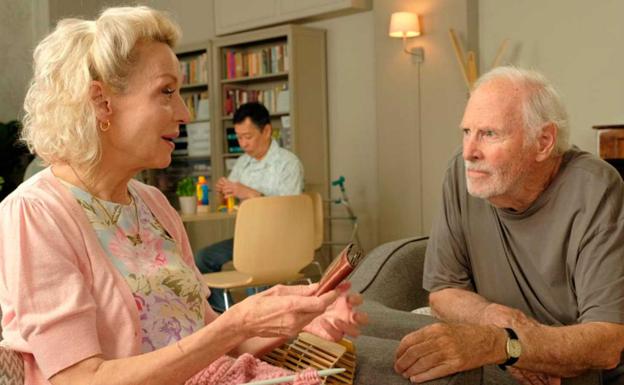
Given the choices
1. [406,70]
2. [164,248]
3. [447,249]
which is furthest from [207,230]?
[164,248]

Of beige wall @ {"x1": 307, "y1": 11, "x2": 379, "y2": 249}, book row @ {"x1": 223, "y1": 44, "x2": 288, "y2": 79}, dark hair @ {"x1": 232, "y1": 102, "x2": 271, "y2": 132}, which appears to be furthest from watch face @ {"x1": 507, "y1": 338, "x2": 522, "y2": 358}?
book row @ {"x1": 223, "y1": 44, "x2": 288, "y2": 79}

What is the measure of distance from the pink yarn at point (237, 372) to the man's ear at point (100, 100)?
0.52m

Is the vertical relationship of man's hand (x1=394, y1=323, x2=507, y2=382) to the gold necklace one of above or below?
below

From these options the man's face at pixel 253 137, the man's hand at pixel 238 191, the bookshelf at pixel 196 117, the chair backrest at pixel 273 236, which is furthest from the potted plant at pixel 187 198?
the bookshelf at pixel 196 117

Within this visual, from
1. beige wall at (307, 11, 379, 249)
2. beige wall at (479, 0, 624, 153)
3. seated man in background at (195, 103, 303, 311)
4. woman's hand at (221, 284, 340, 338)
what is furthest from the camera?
beige wall at (307, 11, 379, 249)

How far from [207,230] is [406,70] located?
291cm

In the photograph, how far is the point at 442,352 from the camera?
1525 millimetres

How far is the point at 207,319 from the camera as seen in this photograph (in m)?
1.71

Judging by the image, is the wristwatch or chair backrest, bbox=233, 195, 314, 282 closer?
the wristwatch

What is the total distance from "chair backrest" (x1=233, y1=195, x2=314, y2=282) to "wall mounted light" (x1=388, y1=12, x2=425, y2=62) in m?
2.28

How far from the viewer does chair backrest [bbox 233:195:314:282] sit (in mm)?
3904

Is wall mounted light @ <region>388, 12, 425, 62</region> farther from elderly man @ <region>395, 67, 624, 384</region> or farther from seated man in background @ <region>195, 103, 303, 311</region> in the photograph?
elderly man @ <region>395, 67, 624, 384</region>

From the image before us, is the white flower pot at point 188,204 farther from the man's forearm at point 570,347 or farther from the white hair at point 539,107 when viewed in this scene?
the man's forearm at point 570,347

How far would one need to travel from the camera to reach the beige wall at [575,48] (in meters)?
5.14
